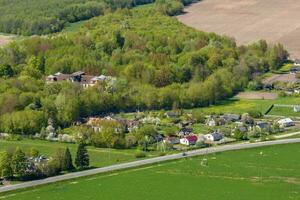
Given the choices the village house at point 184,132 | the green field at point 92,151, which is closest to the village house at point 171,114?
the village house at point 184,132

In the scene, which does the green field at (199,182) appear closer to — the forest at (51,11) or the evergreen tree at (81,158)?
the evergreen tree at (81,158)

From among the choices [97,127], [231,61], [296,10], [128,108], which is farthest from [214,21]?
[97,127]

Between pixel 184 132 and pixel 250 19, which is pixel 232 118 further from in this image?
pixel 250 19

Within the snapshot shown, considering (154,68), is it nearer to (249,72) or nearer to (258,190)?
(249,72)

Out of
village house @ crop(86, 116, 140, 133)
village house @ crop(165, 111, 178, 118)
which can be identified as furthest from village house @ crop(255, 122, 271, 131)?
village house @ crop(86, 116, 140, 133)

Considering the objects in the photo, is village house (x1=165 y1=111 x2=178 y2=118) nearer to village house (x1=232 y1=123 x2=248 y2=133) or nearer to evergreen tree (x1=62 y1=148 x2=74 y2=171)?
village house (x1=232 y1=123 x2=248 y2=133)
